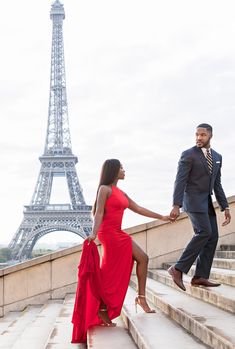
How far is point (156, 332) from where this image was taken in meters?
5.22

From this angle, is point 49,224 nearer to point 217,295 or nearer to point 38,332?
point 38,332

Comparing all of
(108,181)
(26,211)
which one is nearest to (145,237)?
(108,181)

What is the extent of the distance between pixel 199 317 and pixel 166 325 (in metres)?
0.39

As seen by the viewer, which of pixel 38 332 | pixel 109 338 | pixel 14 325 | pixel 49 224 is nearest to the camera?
pixel 109 338

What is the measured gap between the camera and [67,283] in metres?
11.2

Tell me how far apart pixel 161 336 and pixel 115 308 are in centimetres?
92

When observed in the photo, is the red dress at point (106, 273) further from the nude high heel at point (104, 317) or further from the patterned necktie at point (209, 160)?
the patterned necktie at point (209, 160)

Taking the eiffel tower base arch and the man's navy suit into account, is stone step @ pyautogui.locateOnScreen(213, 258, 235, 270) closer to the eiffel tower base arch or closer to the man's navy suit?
the man's navy suit

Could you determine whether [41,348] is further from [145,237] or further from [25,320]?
[145,237]

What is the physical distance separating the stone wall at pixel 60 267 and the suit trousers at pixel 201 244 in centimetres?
432

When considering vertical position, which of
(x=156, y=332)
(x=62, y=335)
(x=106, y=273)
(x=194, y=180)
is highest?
(x=194, y=180)

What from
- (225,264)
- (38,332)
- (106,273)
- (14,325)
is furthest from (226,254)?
(106,273)

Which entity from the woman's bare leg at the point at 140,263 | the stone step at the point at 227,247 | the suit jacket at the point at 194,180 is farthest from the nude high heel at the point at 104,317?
the stone step at the point at 227,247

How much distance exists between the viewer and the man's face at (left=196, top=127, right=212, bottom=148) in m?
6.55
